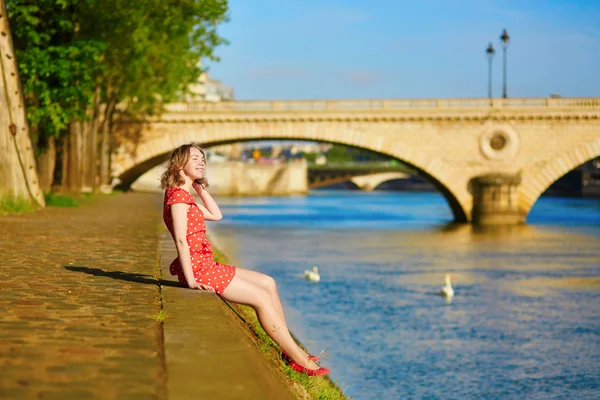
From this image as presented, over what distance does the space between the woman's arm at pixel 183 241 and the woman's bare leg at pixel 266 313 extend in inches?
11.7

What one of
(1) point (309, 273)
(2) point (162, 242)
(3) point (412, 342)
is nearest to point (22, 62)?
(1) point (309, 273)

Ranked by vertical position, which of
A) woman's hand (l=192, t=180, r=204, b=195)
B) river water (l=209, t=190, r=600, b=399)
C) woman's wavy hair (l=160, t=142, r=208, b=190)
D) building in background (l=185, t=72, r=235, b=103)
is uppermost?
building in background (l=185, t=72, r=235, b=103)

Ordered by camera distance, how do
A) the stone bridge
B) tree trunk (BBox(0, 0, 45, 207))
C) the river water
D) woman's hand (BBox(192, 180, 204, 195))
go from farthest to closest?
1. the stone bridge
2. tree trunk (BBox(0, 0, 45, 207))
3. the river water
4. woman's hand (BBox(192, 180, 204, 195))

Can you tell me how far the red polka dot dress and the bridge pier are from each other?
138ft

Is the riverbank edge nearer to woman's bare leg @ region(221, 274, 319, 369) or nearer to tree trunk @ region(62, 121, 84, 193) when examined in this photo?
woman's bare leg @ region(221, 274, 319, 369)

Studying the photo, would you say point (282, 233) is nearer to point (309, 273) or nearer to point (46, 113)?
point (46, 113)

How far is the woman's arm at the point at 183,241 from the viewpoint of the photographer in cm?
817

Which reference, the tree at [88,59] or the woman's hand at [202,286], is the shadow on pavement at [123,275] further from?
the tree at [88,59]

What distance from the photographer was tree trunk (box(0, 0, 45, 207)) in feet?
74.4

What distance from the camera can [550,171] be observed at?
→ 50.8 metres

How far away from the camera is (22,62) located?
28641 millimetres

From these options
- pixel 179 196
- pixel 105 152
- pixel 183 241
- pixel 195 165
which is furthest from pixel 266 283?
pixel 105 152

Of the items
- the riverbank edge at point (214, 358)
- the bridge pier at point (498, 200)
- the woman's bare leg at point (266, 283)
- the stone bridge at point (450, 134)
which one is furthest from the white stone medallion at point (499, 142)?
the woman's bare leg at point (266, 283)

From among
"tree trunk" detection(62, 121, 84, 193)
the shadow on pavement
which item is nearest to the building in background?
"tree trunk" detection(62, 121, 84, 193)
